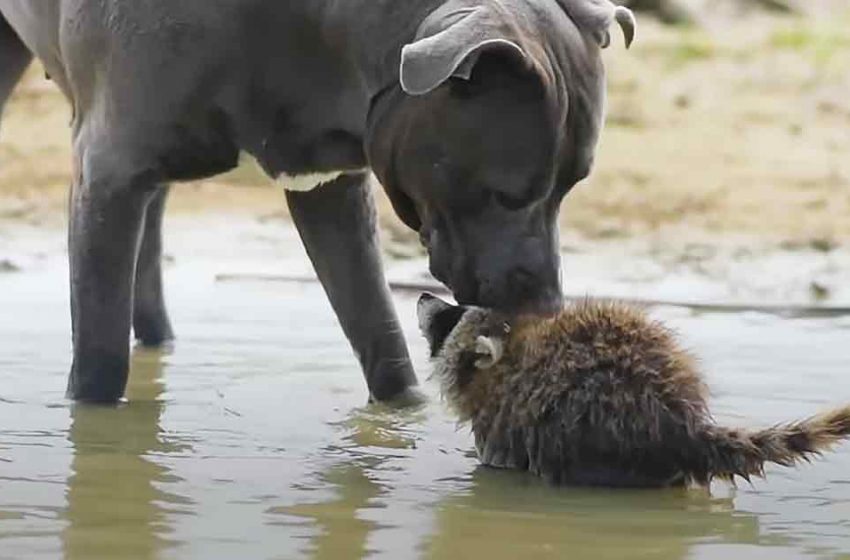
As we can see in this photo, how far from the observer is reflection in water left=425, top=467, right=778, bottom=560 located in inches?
166

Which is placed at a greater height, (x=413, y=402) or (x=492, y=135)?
(x=492, y=135)

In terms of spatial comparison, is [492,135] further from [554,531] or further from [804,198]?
[804,198]

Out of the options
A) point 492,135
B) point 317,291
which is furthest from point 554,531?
point 317,291

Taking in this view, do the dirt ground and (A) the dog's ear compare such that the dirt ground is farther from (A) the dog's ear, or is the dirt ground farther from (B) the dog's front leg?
(A) the dog's ear

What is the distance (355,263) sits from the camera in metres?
6.20

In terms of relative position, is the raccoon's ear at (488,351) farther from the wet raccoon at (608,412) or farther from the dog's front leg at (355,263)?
the dog's front leg at (355,263)

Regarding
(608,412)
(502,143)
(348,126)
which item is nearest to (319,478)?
(608,412)

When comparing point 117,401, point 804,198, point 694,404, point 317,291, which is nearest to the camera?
point 694,404

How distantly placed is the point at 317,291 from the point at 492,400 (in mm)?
3584

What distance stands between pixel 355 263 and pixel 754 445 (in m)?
1.80

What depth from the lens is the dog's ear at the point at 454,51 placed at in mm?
4844

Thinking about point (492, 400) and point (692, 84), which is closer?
point (492, 400)

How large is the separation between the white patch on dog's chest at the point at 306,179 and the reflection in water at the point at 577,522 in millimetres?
1058

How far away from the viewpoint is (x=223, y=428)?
5.57 metres
